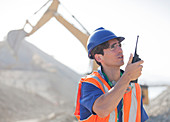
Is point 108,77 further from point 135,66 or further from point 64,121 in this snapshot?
point 64,121

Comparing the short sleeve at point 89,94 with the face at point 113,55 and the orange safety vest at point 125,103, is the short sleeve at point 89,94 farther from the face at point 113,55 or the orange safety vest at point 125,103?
the face at point 113,55

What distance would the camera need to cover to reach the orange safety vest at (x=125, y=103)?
4.78 feet

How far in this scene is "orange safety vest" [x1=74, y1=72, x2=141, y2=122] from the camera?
1458mm

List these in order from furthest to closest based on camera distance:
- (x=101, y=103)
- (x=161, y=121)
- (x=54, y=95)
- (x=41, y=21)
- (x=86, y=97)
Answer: (x=54, y=95) < (x=161, y=121) < (x=41, y=21) < (x=86, y=97) < (x=101, y=103)

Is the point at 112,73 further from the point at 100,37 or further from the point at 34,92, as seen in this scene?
the point at 34,92

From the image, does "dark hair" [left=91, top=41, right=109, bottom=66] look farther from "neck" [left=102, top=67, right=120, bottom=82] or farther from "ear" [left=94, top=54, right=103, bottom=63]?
"neck" [left=102, top=67, right=120, bottom=82]

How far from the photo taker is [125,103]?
1569mm

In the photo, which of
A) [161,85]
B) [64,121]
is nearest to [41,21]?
[64,121]

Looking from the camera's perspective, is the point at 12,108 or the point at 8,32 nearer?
the point at 8,32

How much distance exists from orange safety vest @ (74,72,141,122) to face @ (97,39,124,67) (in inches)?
5.5

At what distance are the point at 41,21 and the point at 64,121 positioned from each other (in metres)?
5.47

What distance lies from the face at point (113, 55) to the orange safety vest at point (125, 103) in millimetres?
140

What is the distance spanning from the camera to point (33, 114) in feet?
50.6

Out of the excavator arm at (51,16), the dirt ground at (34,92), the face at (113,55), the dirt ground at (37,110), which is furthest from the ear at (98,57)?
the dirt ground at (34,92)
